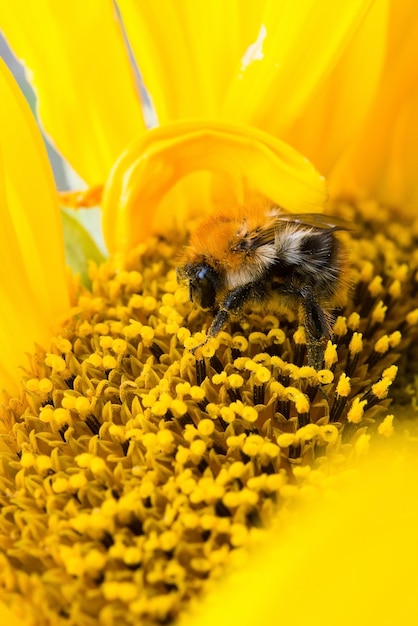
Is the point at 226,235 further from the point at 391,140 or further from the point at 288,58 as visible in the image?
the point at 391,140

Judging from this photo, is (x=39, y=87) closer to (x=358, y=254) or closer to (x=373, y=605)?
(x=358, y=254)

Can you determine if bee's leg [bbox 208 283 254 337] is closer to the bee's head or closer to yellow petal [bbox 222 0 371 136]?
the bee's head

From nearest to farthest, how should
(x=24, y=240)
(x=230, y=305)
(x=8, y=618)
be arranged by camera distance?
(x=8, y=618) < (x=230, y=305) < (x=24, y=240)

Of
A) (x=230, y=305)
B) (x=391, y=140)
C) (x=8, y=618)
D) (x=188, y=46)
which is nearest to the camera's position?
(x=8, y=618)

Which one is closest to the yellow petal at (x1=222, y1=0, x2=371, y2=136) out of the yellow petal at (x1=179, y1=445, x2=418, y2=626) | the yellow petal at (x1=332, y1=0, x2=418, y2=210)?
the yellow petal at (x1=332, y1=0, x2=418, y2=210)

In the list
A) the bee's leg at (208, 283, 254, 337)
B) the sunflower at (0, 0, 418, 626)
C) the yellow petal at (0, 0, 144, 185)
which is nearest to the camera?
the sunflower at (0, 0, 418, 626)

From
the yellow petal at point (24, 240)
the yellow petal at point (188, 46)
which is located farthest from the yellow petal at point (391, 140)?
the yellow petal at point (24, 240)

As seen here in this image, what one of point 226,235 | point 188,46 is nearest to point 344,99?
point 188,46
